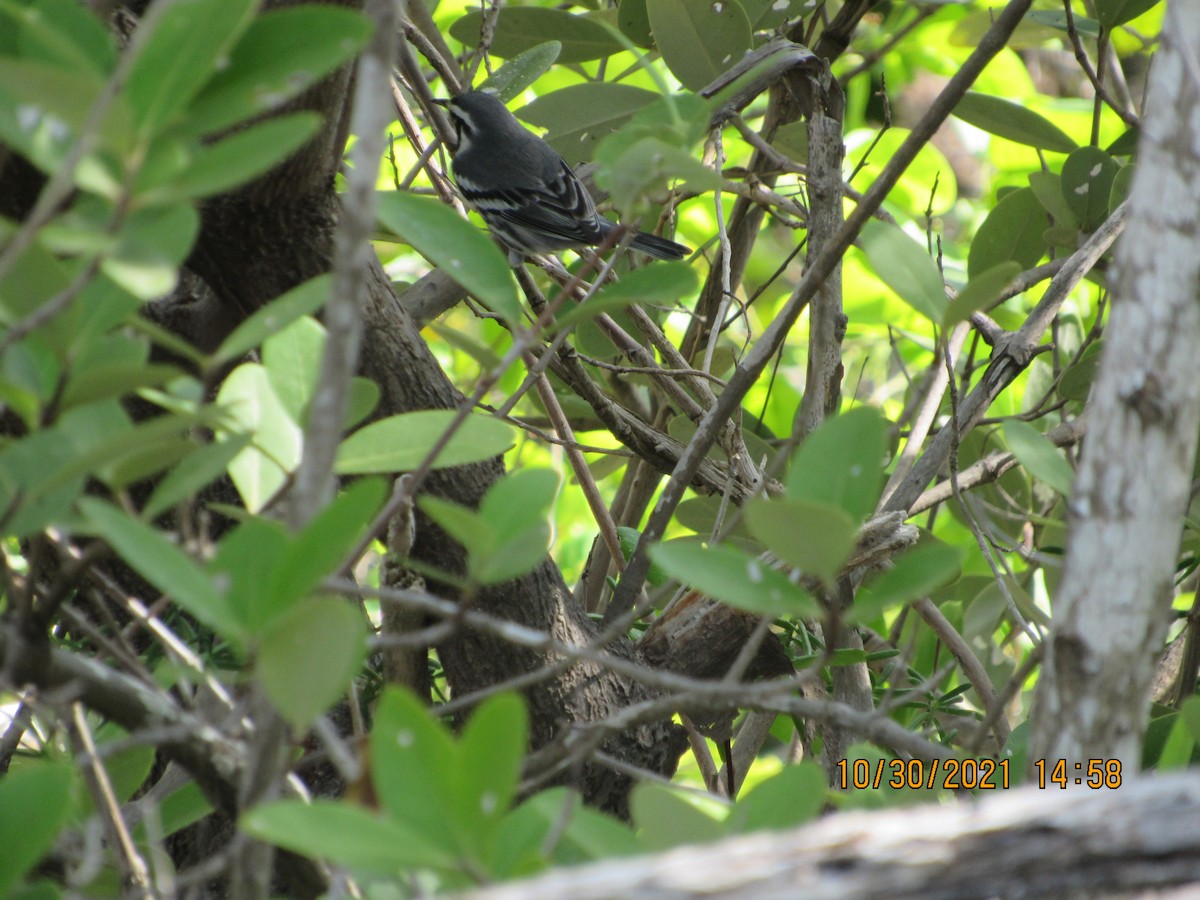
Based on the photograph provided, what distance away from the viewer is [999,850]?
0.48 m

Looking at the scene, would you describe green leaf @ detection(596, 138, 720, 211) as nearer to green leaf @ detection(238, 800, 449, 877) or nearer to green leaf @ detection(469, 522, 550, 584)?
green leaf @ detection(469, 522, 550, 584)

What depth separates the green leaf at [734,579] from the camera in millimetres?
586

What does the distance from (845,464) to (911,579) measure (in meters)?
0.07

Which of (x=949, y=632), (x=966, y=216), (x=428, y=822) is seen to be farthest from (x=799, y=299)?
(x=966, y=216)

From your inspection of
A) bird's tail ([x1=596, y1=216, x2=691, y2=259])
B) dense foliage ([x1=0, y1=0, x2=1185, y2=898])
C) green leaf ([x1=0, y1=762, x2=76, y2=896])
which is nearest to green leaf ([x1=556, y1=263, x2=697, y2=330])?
dense foliage ([x1=0, y1=0, x2=1185, y2=898])

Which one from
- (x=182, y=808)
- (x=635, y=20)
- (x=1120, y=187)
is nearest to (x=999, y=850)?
(x=182, y=808)

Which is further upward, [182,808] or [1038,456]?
[1038,456]

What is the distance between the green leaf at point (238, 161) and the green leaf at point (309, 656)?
193 millimetres

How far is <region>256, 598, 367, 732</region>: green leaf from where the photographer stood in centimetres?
50

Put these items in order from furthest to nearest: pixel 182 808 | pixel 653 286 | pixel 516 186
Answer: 1. pixel 516 186
2. pixel 182 808
3. pixel 653 286

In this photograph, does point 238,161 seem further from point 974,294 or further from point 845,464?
point 974,294

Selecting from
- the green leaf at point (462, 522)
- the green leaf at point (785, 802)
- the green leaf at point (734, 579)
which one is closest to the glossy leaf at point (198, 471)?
the green leaf at point (462, 522)

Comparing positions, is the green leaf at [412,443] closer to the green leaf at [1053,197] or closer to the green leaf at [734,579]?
the green leaf at [734,579]

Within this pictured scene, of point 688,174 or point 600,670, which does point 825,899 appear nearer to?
point 688,174
